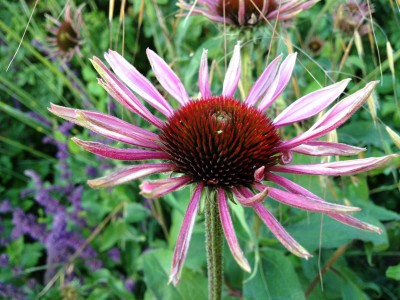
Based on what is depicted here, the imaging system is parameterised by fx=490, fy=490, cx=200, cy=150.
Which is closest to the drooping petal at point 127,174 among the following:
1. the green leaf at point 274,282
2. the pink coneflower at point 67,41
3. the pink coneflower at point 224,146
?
the pink coneflower at point 224,146

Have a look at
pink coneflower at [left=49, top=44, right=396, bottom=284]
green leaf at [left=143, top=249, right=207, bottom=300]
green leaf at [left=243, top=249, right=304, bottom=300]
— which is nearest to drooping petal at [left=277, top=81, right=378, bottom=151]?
pink coneflower at [left=49, top=44, right=396, bottom=284]

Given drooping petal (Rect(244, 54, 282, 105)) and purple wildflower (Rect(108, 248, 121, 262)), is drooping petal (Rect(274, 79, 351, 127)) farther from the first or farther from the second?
purple wildflower (Rect(108, 248, 121, 262))

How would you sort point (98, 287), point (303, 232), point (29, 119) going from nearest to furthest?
point (303, 232)
point (98, 287)
point (29, 119)

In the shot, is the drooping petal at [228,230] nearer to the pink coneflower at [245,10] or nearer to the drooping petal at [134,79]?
the drooping petal at [134,79]

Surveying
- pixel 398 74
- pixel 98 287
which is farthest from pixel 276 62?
pixel 398 74

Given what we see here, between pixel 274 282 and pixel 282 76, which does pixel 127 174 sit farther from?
pixel 274 282

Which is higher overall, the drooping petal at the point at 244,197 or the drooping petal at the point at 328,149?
the drooping petal at the point at 328,149

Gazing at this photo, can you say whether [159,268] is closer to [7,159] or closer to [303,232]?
[303,232]
